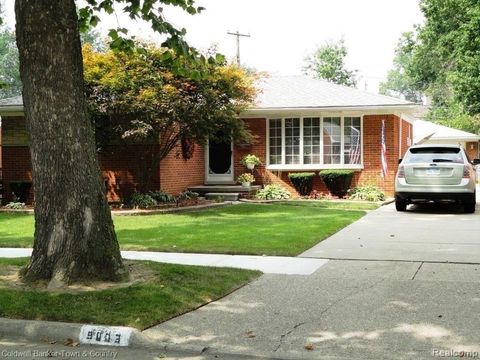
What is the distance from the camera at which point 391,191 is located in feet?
65.7

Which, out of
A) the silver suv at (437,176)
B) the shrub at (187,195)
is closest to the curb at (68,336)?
the silver suv at (437,176)

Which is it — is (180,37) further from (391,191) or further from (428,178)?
(391,191)

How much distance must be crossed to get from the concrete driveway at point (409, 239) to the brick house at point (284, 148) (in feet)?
16.7

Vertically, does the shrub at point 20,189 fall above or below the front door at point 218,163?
below

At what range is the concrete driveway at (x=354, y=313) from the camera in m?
4.89

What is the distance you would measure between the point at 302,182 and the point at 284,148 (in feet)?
4.97

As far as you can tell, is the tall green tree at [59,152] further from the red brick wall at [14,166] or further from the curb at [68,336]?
the red brick wall at [14,166]

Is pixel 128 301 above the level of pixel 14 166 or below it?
below

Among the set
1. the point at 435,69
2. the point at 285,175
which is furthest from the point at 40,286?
the point at 435,69

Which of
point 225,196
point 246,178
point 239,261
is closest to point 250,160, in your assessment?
point 246,178

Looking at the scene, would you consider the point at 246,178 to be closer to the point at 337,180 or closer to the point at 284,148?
the point at 284,148

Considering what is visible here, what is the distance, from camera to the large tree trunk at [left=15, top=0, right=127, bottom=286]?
655 cm

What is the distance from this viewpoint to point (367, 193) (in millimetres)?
19109

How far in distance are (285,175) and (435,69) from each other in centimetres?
2373
